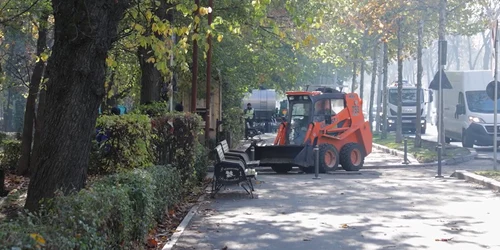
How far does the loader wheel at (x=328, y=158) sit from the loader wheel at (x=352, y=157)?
0.28 meters

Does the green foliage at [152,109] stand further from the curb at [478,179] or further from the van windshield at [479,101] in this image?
Answer: the van windshield at [479,101]

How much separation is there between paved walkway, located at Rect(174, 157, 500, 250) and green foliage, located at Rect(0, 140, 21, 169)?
8.62 m

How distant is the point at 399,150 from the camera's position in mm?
33438

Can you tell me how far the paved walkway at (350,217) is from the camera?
452 inches

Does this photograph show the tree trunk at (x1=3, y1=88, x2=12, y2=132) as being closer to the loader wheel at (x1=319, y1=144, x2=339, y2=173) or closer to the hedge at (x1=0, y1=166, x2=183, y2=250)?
the loader wheel at (x1=319, y1=144, x2=339, y2=173)

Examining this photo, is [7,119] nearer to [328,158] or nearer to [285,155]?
[285,155]

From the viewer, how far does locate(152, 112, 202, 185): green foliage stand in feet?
54.7

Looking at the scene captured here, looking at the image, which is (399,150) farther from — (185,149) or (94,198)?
(94,198)

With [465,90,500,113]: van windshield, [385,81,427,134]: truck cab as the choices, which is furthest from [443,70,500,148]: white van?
[385,81,427,134]: truck cab

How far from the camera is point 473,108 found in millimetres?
34062

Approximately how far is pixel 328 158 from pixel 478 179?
5880 millimetres

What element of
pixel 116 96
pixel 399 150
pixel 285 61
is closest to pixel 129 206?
pixel 116 96

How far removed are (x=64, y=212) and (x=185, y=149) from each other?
10918 mm


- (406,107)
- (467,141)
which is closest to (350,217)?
(467,141)
